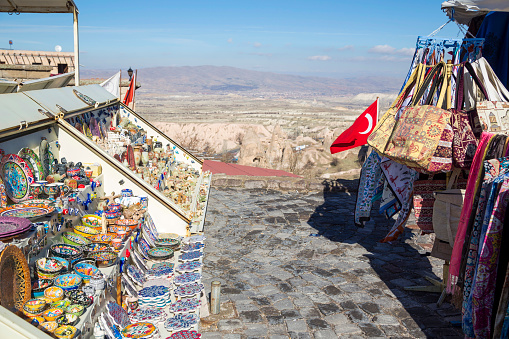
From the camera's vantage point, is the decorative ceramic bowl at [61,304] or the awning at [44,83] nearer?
the decorative ceramic bowl at [61,304]

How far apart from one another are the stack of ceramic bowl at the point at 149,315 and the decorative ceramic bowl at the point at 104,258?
630 millimetres

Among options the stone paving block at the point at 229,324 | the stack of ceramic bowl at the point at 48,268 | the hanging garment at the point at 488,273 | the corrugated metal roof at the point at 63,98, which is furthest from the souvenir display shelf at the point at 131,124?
the hanging garment at the point at 488,273

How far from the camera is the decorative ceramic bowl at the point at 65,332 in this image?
3.25 meters

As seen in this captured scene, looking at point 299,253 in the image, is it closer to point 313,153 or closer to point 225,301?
point 225,301

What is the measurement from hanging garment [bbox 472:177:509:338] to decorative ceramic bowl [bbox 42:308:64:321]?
3.50 m

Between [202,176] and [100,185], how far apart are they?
4.40 meters

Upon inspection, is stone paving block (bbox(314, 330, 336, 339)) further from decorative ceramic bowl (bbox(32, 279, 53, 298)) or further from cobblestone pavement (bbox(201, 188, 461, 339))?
decorative ceramic bowl (bbox(32, 279, 53, 298))

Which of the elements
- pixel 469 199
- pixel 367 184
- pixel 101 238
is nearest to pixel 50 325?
pixel 101 238

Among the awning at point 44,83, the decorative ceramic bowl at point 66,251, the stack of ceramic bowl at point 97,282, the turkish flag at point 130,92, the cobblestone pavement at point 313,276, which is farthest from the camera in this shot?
the turkish flag at point 130,92

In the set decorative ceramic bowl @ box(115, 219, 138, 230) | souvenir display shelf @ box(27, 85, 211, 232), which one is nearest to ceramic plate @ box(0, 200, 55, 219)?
decorative ceramic bowl @ box(115, 219, 138, 230)

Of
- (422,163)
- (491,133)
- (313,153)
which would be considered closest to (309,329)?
(422,163)

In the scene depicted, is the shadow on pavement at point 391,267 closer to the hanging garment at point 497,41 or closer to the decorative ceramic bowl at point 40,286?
the hanging garment at point 497,41

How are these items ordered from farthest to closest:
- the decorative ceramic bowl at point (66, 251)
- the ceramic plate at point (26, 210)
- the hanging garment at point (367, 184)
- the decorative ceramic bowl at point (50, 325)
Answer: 1. the hanging garment at point (367, 184)
2. the decorative ceramic bowl at point (66, 251)
3. the ceramic plate at point (26, 210)
4. the decorative ceramic bowl at point (50, 325)

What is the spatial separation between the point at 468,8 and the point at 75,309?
5.57m
